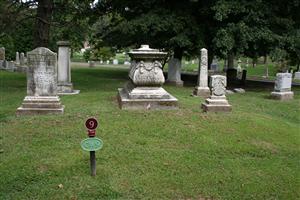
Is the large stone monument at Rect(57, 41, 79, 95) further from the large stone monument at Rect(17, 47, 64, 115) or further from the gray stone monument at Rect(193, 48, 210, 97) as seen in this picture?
the large stone monument at Rect(17, 47, 64, 115)

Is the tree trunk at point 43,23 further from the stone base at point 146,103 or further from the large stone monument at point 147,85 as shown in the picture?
the stone base at point 146,103

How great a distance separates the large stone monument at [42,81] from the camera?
1112 cm

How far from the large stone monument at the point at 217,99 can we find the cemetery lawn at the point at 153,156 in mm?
383

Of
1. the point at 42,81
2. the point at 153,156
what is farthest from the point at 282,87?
the point at 153,156

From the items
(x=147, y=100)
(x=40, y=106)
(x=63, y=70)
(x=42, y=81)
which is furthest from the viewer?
(x=63, y=70)

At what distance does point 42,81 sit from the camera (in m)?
11.4

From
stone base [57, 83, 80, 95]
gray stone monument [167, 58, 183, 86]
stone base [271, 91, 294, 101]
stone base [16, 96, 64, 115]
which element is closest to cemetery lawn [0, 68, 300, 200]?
stone base [16, 96, 64, 115]

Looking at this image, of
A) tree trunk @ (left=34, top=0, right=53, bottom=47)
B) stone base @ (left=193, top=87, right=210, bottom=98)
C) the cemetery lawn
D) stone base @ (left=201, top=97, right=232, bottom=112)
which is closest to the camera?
the cemetery lawn

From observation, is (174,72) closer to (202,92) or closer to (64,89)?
(202,92)

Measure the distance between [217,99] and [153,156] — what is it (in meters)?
4.24

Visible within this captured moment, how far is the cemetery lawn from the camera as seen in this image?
22.4 feet

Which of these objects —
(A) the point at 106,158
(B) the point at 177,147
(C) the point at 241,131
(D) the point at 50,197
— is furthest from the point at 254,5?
(D) the point at 50,197

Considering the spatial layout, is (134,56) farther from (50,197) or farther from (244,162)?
A: (50,197)

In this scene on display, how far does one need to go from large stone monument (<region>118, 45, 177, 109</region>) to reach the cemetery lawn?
0.39m
